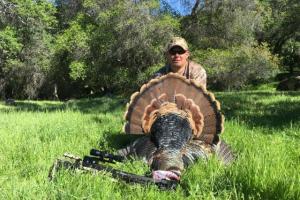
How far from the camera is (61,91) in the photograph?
159ft

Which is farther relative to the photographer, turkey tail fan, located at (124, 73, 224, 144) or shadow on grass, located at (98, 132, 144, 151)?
shadow on grass, located at (98, 132, 144, 151)

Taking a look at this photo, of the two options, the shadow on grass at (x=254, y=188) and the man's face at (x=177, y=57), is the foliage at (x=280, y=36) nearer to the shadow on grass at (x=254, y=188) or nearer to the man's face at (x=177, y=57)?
the man's face at (x=177, y=57)

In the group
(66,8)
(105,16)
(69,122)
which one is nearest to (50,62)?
(66,8)

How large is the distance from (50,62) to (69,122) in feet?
99.3

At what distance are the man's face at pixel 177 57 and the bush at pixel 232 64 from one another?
20083 millimetres

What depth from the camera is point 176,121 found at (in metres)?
5.76

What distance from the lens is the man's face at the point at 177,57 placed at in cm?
702

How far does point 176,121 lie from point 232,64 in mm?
24569

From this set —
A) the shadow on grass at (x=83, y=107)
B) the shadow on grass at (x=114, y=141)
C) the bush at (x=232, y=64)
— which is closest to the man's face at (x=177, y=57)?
the shadow on grass at (x=114, y=141)

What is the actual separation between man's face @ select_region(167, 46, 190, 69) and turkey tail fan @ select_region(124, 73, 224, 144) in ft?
2.83

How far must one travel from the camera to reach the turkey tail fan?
6164mm

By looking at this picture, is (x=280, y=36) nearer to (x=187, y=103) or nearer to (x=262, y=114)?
(x=262, y=114)

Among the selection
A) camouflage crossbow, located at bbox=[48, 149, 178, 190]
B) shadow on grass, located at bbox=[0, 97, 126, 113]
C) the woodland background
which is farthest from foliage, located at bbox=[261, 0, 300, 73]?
camouflage crossbow, located at bbox=[48, 149, 178, 190]

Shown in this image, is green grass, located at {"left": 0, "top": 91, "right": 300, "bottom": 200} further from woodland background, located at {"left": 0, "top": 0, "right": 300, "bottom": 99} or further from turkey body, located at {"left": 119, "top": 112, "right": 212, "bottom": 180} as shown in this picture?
woodland background, located at {"left": 0, "top": 0, "right": 300, "bottom": 99}
